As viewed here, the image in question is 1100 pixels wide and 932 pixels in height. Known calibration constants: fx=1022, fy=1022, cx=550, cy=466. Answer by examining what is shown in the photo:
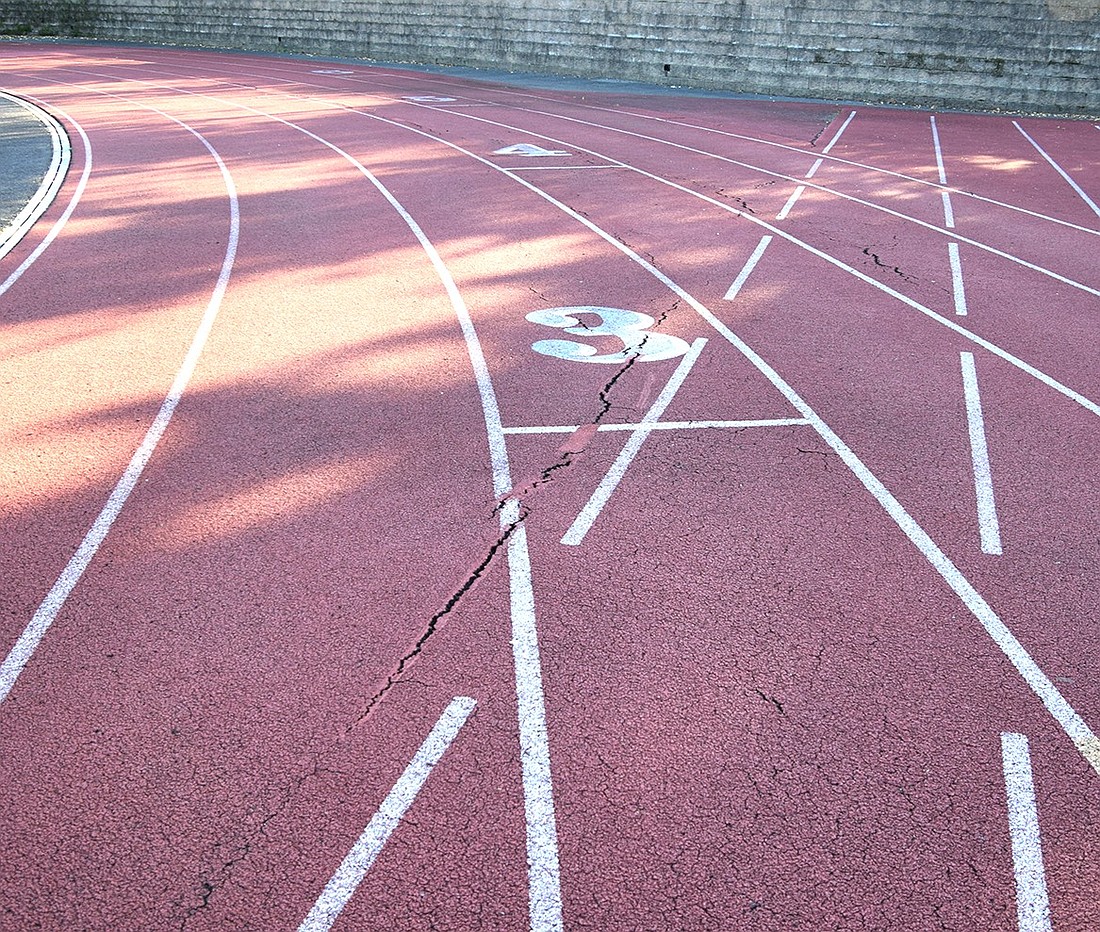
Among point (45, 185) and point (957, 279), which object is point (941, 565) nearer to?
point (957, 279)

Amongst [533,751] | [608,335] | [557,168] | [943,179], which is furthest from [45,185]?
[943,179]

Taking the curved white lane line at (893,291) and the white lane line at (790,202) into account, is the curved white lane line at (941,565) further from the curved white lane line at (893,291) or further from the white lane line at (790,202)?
the white lane line at (790,202)

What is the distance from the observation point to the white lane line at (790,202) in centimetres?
1238

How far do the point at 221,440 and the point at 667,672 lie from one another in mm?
3336

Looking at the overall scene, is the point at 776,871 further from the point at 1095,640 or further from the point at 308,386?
the point at 308,386

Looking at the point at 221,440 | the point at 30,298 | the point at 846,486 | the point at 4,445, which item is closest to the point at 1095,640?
the point at 846,486

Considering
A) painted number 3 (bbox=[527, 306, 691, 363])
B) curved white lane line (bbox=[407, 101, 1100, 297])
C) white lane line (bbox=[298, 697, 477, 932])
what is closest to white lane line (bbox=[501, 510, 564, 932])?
white lane line (bbox=[298, 697, 477, 932])

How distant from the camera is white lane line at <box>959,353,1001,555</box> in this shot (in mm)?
5418

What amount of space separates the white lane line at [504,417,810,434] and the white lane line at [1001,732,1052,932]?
2.96 metres

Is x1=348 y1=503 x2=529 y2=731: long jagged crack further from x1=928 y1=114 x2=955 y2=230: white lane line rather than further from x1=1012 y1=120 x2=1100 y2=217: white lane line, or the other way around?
x1=1012 y1=120 x2=1100 y2=217: white lane line

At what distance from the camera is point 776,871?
3.33 m

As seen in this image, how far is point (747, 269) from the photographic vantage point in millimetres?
10117

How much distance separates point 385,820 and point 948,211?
11828mm

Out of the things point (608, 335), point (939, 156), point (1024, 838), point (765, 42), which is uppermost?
point (765, 42)
